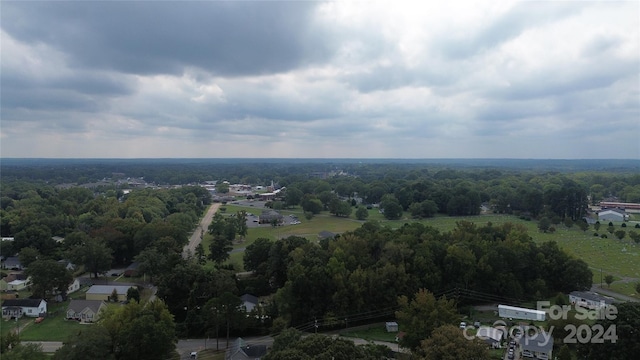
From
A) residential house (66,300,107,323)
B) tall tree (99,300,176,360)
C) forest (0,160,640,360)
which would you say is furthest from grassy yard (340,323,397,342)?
residential house (66,300,107,323)

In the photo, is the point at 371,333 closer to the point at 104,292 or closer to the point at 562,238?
the point at 104,292

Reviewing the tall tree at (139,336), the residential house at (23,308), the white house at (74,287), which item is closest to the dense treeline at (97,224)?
the white house at (74,287)

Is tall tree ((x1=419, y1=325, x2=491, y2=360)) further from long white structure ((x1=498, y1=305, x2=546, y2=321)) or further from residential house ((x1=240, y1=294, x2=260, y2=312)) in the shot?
residential house ((x1=240, y1=294, x2=260, y2=312))

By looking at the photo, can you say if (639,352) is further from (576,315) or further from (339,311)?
(339,311)

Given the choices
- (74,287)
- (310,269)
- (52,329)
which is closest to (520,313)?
(310,269)

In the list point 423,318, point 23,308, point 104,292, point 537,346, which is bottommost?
point 23,308

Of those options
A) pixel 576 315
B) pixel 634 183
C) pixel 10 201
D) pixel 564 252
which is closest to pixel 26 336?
pixel 576 315
